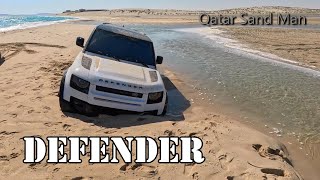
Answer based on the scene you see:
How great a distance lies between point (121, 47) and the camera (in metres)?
7.46

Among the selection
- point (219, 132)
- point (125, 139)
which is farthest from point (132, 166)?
point (219, 132)

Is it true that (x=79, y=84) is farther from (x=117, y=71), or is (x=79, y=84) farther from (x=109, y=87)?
(x=117, y=71)

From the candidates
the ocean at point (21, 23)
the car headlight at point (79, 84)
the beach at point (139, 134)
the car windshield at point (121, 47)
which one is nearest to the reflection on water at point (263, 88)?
the beach at point (139, 134)

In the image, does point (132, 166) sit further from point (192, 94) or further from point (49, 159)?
point (192, 94)

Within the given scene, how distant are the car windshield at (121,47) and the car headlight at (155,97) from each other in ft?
4.17

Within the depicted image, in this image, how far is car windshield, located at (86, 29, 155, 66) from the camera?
23.8 feet

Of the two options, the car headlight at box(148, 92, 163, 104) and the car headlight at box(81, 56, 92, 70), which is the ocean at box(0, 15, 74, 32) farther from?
the car headlight at box(148, 92, 163, 104)

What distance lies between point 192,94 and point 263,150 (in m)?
3.85

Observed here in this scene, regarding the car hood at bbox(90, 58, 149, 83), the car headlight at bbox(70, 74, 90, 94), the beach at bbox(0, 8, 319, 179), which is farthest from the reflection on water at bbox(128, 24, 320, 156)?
the car headlight at bbox(70, 74, 90, 94)

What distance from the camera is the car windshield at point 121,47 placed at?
727 centimetres

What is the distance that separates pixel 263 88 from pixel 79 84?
5994 millimetres

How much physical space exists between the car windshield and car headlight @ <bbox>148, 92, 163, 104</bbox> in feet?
4.17

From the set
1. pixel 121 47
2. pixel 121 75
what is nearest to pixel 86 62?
pixel 121 75

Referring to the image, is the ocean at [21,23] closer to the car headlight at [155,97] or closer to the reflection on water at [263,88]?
the reflection on water at [263,88]
